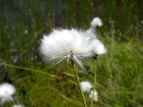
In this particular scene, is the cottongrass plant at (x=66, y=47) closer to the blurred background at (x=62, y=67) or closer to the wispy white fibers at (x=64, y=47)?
the wispy white fibers at (x=64, y=47)

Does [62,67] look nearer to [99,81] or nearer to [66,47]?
[99,81]

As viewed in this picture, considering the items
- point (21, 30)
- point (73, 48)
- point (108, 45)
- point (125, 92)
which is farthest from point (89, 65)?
point (73, 48)

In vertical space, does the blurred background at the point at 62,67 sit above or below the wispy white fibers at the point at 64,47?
above

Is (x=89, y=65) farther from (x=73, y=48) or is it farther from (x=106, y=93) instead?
(x=73, y=48)

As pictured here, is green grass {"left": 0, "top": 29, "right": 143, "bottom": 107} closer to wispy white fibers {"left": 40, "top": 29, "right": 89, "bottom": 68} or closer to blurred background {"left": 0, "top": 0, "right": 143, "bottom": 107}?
blurred background {"left": 0, "top": 0, "right": 143, "bottom": 107}

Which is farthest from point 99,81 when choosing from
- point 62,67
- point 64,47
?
point 64,47

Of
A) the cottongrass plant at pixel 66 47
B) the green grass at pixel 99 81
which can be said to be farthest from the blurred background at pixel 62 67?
the cottongrass plant at pixel 66 47
